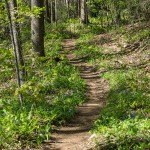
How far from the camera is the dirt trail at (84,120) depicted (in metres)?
7.51

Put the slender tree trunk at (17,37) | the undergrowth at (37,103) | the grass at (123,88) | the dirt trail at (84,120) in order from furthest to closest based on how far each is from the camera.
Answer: the slender tree trunk at (17,37) → the dirt trail at (84,120) → the undergrowth at (37,103) → the grass at (123,88)

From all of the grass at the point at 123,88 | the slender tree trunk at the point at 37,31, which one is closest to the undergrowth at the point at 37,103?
the slender tree trunk at the point at 37,31

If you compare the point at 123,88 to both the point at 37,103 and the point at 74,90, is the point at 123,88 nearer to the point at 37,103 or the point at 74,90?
the point at 74,90

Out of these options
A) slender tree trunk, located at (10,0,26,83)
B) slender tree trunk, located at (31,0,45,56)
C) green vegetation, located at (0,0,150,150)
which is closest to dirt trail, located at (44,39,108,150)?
green vegetation, located at (0,0,150,150)

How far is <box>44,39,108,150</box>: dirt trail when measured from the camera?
7.51 metres

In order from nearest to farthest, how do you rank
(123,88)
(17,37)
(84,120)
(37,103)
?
(84,120) → (37,103) → (17,37) → (123,88)

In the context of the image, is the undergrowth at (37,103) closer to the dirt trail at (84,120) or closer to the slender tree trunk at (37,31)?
the dirt trail at (84,120)

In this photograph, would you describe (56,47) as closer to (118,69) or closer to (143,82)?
(118,69)

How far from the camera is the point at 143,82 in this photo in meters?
12.4

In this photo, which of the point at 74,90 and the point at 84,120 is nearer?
the point at 84,120

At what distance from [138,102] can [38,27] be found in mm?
8418

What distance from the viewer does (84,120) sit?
9.55 metres

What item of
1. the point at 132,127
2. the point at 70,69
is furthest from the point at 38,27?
the point at 132,127

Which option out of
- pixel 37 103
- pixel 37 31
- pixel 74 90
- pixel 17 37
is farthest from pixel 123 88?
pixel 37 31
